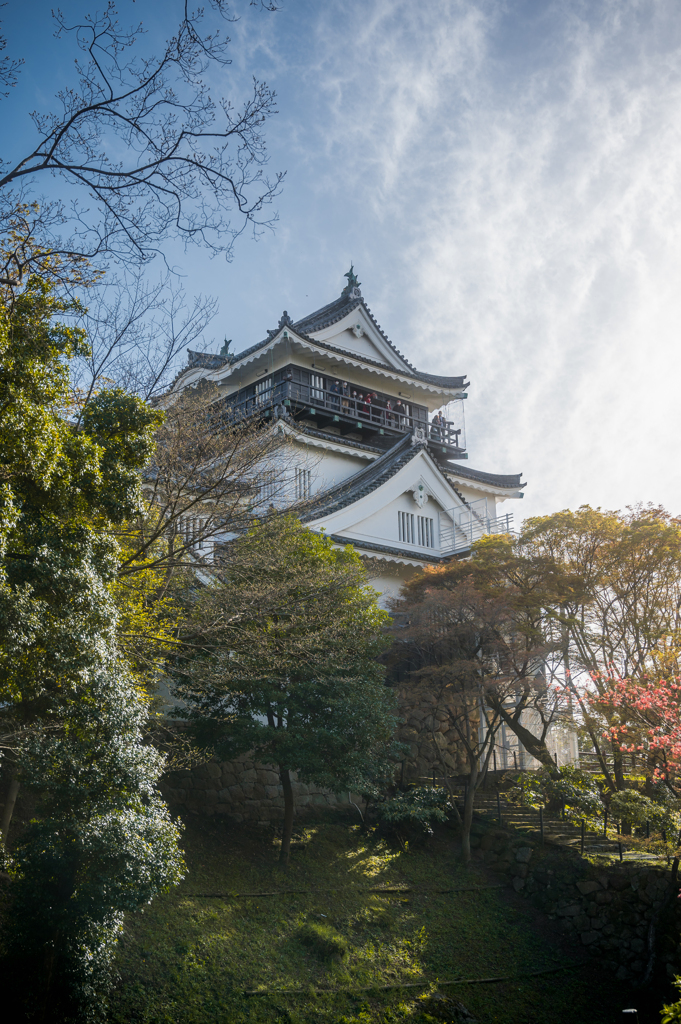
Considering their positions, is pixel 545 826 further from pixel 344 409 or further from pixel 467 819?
pixel 344 409

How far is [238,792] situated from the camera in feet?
48.1

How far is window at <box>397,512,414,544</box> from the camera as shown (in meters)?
22.3

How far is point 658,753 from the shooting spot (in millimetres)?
12734

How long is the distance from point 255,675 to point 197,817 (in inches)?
150

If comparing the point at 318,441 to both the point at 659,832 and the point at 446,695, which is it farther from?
the point at 659,832

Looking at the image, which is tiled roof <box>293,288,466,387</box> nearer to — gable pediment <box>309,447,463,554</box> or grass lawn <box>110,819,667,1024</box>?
gable pediment <box>309,447,463,554</box>

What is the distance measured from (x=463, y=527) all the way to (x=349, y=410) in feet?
19.8

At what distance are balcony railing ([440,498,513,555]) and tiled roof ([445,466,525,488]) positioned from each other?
3.06 metres

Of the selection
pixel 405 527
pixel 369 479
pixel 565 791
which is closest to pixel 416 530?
pixel 405 527

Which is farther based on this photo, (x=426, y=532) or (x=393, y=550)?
(x=426, y=532)

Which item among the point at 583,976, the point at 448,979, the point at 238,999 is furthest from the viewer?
the point at 583,976

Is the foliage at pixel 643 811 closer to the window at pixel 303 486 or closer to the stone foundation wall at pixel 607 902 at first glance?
the stone foundation wall at pixel 607 902

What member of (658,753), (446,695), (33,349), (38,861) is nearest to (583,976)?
(658,753)

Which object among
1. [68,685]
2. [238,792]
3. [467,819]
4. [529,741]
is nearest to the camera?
[68,685]
